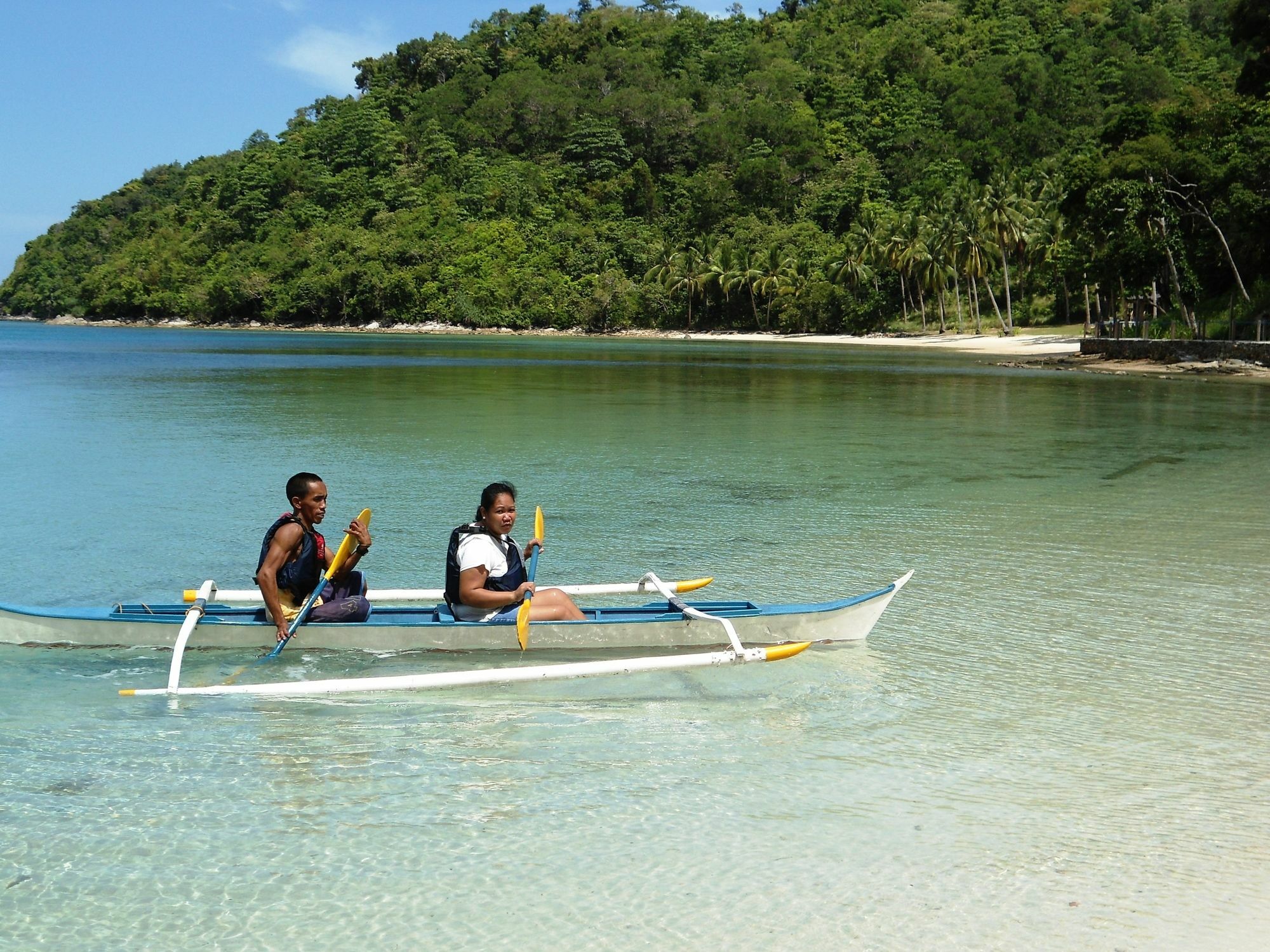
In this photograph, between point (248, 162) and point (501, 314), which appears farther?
point (248, 162)

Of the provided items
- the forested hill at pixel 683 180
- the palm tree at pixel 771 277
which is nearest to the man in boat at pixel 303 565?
the forested hill at pixel 683 180

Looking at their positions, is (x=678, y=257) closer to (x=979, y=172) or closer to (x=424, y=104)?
(x=979, y=172)

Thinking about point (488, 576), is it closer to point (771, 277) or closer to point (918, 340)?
point (918, 340)

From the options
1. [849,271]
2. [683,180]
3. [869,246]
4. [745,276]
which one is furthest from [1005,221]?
[683,180]

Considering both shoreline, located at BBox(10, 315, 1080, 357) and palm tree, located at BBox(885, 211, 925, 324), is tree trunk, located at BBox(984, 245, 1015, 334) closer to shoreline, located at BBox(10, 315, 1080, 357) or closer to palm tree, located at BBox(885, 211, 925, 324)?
shoreline, located at BBox(10, 315, 1080, 357)

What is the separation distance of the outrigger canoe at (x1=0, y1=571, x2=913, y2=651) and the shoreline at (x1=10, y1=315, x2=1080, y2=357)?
2072 inches

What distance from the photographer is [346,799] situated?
586 cm

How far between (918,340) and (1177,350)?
120 ft

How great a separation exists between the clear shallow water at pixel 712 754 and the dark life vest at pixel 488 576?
1.72 ft

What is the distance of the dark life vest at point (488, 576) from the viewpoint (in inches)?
312

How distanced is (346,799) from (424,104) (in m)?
155

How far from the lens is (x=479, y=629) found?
7.84m

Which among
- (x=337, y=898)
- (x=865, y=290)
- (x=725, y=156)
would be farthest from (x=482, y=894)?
(x=725, y=156)

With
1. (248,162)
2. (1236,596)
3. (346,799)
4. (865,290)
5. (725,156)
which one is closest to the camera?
(346,799)
